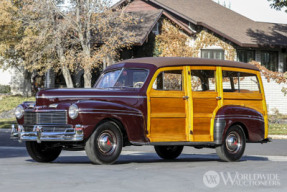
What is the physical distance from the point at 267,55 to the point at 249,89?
27.4 meters

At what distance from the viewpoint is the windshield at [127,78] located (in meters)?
12.5

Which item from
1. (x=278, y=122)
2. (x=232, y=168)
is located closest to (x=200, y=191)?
(x=232, y=168)

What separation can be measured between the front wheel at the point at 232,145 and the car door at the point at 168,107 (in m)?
0.92

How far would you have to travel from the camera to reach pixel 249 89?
14.2m

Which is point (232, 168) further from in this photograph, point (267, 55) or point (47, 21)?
point (267, 55)

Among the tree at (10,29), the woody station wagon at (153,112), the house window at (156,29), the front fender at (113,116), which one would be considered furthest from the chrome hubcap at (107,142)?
the house window at (156,29)

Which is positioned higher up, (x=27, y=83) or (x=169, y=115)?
(x=27, y=83)

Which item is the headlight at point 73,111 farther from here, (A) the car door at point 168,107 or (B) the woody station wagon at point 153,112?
(A) the car door at point 168,107

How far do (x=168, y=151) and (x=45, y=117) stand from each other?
3651 millimetres

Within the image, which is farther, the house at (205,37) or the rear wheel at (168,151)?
the house at (205,37)

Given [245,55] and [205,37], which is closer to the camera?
[205,37]

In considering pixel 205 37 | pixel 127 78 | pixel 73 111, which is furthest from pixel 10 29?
pixel 73 111

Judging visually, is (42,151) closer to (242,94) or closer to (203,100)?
(203,100)

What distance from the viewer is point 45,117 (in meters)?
11.7
